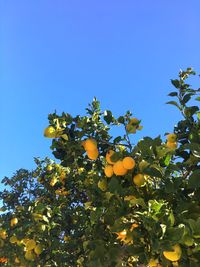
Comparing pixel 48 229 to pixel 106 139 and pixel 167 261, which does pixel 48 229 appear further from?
pixel 167 261

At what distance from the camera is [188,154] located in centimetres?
394

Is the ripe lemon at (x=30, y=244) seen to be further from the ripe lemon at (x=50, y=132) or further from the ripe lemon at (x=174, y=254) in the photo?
the ripe lemon at (x=174, y=254)

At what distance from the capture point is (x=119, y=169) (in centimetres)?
364

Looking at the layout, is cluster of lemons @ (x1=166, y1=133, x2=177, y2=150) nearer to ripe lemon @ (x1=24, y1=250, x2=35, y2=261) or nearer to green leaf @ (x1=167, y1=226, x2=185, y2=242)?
green leaf @ (x1=167, y1=226, x2=185, y2=242)

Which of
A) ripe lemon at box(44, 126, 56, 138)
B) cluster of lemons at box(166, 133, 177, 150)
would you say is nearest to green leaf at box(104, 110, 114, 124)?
ripe lemon at box(44, 126, 56, 138)

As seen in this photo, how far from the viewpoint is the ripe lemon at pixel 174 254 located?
296cm

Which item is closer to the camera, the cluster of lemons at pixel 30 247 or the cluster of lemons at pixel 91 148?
the cluster of lemons at pixel 91 148

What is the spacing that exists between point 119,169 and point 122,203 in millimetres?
307

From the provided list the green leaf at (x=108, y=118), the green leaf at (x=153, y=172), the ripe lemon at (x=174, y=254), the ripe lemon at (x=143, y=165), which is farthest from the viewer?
the green leaf at (x=108, y=118)

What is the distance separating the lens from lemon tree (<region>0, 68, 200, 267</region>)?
10.2ft

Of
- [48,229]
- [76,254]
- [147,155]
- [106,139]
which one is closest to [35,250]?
[48,229]

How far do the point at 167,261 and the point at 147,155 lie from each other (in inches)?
36.0

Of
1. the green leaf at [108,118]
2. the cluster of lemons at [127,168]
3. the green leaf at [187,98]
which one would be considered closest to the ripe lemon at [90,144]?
the green leaf at [108,118]

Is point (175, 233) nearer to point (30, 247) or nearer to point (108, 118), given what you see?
point (108, 118)
